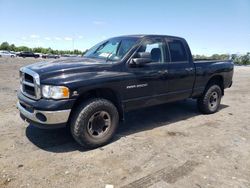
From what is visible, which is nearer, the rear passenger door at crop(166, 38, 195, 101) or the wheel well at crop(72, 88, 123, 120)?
the wheel well at crop(72, 88, 123, 120)

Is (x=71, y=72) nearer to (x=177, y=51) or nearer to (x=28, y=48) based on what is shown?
(x=177, y=51)

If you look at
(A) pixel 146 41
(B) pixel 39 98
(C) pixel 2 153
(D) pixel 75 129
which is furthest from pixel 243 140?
(C) pixel 2 153

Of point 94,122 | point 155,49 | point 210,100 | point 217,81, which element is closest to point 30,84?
point 94,122

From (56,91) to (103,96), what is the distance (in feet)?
3.31

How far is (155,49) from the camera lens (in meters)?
5.58

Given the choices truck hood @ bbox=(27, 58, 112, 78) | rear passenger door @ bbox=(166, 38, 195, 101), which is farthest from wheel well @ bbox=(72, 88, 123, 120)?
rear passenger door @ bbox=(166, 38, 195, 101)

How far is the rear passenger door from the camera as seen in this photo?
566cm

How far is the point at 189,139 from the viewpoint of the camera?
5.01 metres

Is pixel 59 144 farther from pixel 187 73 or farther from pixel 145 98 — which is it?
pixel 187 73

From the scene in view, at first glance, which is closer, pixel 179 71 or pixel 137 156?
pixel 137 156

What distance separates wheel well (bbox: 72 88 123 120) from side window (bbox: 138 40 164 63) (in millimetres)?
1266

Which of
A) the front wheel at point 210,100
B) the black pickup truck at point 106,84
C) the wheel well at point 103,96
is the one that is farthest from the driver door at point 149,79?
the front wheel at point 210,100

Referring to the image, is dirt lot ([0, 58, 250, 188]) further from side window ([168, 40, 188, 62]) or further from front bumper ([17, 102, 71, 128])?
side window ([168, 40, 188, 62])

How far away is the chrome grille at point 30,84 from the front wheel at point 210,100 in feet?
14.5
